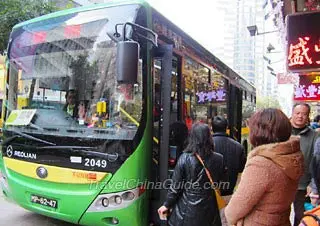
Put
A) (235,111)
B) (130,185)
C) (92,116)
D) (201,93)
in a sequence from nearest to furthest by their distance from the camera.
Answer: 1. (130,185)
2. (92,116)
3. (201,93)
4. (235,111)

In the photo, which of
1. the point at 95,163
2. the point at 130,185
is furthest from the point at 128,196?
the point at 95,163

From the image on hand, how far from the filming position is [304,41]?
5.01 meters

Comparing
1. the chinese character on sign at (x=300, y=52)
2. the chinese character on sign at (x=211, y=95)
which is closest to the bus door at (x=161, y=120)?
the chinese character on sign at (x=211, y=95)

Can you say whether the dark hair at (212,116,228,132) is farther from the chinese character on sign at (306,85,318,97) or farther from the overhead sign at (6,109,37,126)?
the chinese character on sign at (306,85,318,97)

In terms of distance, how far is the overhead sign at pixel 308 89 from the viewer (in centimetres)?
1049

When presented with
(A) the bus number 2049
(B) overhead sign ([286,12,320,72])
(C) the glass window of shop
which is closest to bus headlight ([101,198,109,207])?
(A) the bus number 2049

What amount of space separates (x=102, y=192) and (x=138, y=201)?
400 millimetres

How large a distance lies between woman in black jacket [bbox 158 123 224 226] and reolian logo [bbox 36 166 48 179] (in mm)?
1645

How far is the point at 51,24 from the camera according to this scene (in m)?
4.14

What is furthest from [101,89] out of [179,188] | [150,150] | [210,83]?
[210,83]

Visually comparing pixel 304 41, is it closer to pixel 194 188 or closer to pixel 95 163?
pixel 194 188

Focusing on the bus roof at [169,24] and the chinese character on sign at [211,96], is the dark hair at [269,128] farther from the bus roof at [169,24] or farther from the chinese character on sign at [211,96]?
the chinese character on sign at [211,96]

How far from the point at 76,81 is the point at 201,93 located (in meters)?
2.44

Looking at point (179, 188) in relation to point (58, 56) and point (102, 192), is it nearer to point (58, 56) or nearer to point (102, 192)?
point (102, 192)
